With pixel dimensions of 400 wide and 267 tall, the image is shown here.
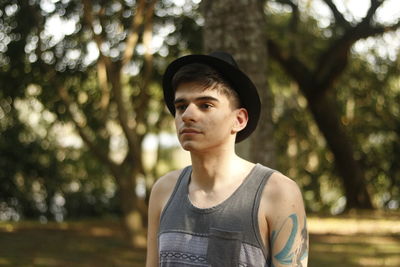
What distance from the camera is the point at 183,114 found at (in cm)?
258

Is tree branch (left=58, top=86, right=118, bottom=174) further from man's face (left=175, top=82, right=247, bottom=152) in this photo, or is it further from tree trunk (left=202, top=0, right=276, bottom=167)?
man's face (left=175, top=82, right=247, bottom=152)

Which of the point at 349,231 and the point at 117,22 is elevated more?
the point at 117,22

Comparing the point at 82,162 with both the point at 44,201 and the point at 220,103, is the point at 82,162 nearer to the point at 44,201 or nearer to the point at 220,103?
the point at 44,201

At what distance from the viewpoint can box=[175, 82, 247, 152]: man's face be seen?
8.45 ft

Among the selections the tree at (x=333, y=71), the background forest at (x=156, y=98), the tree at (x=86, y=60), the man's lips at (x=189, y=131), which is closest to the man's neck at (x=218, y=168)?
the man's lips at (x=189, y=131)

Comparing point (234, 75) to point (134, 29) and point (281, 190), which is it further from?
point (134, 29)

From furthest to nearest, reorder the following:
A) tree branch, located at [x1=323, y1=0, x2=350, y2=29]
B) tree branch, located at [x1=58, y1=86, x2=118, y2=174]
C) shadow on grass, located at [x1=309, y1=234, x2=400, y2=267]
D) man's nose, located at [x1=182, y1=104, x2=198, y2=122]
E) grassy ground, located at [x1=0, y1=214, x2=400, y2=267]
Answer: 1. tree branch, located at [x1=323, y1=0, x2=350, y2=29]
2. tree branch, located at [x1=58, y1=86, x2=118, y2=174]
3. grassy ground, located at [x1=0, y1=214, x2=400, y2=267]
4. shadow on grass, located at [x1=309, y1=234, x2=400, y2=267]
5. man's nose, located at [x1=182, y1=104, x2=198, y2=122]

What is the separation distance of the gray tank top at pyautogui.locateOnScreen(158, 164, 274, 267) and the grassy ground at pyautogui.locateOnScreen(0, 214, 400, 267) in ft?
22.7

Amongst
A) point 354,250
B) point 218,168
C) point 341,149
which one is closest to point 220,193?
point 218,168

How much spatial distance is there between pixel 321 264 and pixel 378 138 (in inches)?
483

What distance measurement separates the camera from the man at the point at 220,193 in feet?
8.14

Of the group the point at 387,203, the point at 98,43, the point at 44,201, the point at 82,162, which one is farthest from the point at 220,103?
the point at 387,203

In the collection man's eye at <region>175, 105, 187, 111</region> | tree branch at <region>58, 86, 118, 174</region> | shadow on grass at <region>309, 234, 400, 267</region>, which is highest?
tree branch at <region>58, 86, 118, 174</region>

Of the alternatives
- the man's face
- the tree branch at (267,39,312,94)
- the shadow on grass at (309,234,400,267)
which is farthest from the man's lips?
the tree branch at (267,39,312,94)
